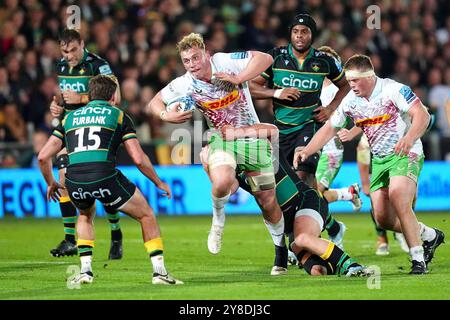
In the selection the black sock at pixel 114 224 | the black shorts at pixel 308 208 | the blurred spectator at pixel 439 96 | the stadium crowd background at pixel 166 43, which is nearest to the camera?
the black shorts at pixel 308 208

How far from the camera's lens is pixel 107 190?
1045 centimetres

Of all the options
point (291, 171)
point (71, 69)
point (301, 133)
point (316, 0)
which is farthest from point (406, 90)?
point (316, 0)

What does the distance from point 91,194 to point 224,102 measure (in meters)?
2.12

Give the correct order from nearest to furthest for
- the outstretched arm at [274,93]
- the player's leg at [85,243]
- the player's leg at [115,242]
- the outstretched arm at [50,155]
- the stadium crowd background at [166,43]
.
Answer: the player's leg at [85,243] → the outstretched arm at [50,155] → the outstretched arm at [274,93] → the player's leg at [115,242] → the stadium crowd background at [166,43]

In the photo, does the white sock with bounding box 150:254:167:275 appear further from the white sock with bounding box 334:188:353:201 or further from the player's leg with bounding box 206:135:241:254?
the white sock with bounding box 334:188:353:201

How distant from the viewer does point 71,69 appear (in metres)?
14.3

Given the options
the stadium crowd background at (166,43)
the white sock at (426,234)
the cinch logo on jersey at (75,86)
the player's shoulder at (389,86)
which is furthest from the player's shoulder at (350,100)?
the stadium crowd background at (166,43)

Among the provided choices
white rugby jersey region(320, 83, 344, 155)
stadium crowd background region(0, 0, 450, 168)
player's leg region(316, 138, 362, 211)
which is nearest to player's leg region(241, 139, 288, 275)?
white rugby jersey region(320, 83, 344, 155)

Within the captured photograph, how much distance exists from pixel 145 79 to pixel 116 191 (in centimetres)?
1213

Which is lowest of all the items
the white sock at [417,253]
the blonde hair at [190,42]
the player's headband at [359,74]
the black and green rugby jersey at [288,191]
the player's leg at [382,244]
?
the player's leg at [382,244]

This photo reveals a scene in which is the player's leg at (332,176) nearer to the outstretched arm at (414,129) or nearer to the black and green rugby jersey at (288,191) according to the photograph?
the black and green rugby jersey at (288,191)

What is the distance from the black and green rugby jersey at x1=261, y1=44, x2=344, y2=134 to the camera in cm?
1364

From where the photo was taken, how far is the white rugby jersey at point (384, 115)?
11336 mm

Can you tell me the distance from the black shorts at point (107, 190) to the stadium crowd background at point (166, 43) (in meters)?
9.86
